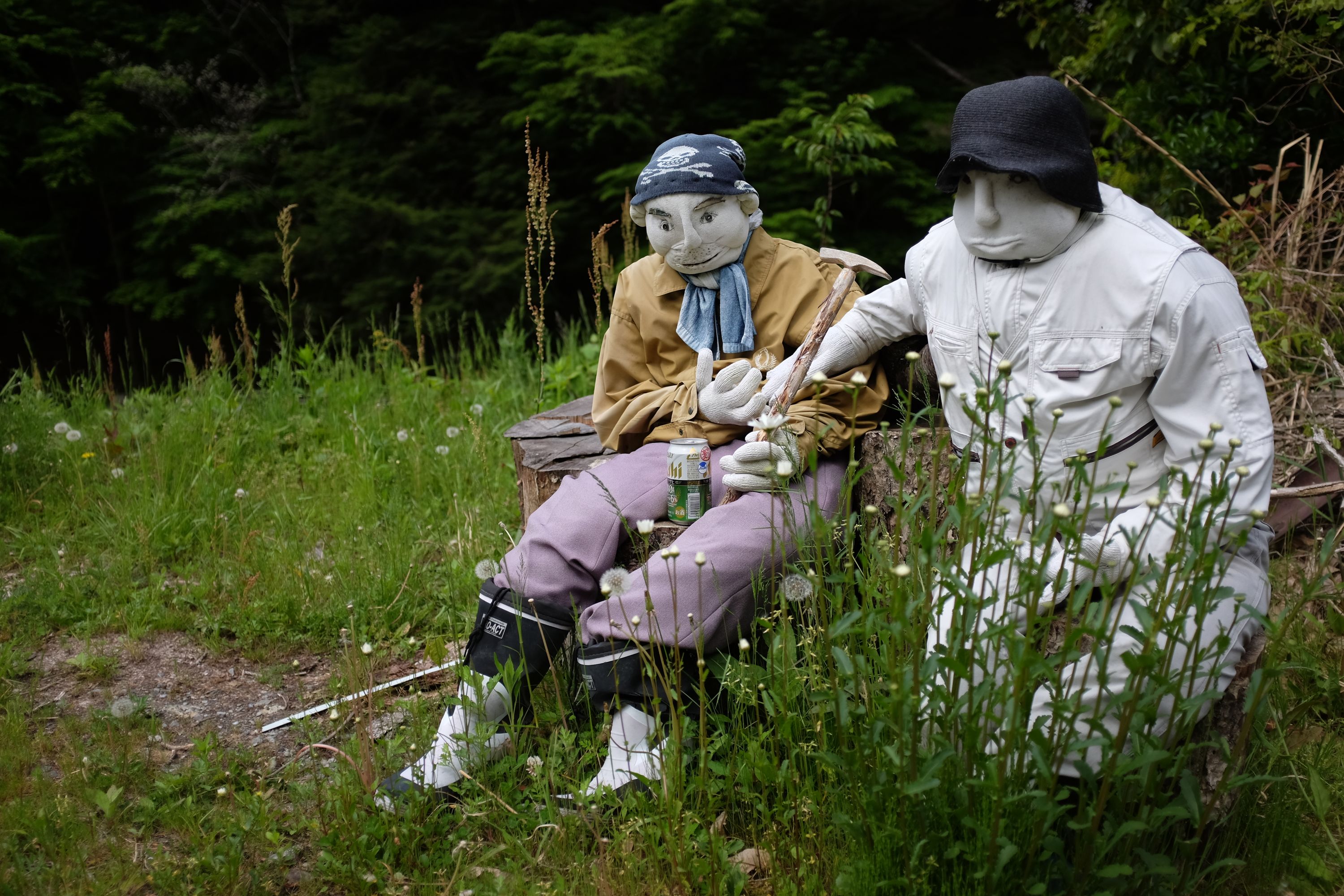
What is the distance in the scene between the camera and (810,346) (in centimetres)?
280

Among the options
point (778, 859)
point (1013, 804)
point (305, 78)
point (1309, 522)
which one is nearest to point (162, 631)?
point (778, 859)

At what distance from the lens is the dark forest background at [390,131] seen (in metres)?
8.62

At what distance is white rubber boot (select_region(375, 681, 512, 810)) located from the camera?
7.64 feet

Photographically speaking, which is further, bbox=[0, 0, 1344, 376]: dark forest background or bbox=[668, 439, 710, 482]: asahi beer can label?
bbox=[0, 0, 1344, 376]: dark forest background

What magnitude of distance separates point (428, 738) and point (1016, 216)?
5.90 ft

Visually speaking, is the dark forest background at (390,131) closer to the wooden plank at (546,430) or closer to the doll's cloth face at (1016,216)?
the wooden plank at (546,430)

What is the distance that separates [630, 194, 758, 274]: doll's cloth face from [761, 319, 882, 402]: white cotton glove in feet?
1.22

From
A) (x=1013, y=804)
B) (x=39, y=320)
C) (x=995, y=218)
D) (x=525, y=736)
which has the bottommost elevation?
(x=39, y=320)

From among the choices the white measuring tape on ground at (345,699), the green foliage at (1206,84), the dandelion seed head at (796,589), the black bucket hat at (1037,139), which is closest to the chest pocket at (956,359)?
the black bucket hat at (1037,139)

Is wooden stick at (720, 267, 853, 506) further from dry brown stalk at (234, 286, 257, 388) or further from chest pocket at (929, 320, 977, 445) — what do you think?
dry brown stalk at (234, 286, 257, 388)

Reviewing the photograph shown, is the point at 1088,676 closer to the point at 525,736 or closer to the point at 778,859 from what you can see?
the point at 778,859

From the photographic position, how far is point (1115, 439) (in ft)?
7.17

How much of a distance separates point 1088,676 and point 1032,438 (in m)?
0.66

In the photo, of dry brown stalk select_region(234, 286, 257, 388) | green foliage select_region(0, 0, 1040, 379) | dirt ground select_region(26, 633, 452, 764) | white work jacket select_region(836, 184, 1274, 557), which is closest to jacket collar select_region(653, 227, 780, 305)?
white work jacket select_region(836, 184, 1274, 557)
